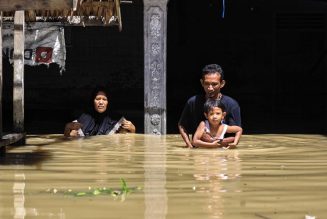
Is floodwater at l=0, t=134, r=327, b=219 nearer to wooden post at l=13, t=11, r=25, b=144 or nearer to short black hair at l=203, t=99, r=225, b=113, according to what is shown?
short black hair at l=203, t=99, r=225, b=113

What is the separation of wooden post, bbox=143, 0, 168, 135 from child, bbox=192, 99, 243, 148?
9.34ft

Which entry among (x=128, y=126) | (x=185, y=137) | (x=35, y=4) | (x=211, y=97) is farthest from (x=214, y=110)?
(x=35, y=4)

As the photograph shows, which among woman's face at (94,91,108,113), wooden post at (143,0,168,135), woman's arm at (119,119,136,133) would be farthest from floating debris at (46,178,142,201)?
wooden post at (143,0,168,135)

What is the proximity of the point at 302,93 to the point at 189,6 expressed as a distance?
11.9 feet

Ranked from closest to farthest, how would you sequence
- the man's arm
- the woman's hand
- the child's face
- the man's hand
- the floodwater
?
the floodwater → the child's face → the man's arm → the man's hand → the woman's hand

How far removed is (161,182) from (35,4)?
1.88 metres

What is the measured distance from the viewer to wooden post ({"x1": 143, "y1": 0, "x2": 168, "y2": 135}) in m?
11.3

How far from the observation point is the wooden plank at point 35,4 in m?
6.21

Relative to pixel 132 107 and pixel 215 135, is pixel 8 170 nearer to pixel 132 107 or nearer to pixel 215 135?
pixel 215 135

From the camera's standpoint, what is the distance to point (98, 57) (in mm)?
16078

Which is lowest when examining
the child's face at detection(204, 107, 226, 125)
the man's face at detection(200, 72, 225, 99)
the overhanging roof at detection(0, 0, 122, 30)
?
the child's face at detection(204, 107, 226, 125)

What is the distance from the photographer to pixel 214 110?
8250 millimetres

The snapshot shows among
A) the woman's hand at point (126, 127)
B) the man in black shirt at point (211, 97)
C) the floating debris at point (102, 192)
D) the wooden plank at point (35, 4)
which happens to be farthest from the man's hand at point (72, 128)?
the floating debris at point (102, 192)

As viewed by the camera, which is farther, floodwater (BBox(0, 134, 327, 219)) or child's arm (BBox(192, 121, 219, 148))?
child's arm (BBox(192, 121, 219, 148))
